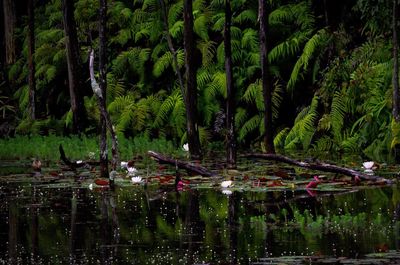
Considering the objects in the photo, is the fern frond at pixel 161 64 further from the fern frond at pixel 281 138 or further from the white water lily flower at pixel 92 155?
the white water lily flower at pixel 92 155

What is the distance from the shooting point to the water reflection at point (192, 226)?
24.6 ft

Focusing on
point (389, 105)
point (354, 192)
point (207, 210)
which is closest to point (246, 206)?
point (207, 210)

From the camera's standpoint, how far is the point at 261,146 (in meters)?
22.5

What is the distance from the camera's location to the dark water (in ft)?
24.6

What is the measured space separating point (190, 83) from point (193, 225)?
1128 cm

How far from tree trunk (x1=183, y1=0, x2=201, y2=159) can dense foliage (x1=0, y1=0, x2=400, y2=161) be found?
205 centimetres

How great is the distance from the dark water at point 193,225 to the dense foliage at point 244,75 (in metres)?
6.36

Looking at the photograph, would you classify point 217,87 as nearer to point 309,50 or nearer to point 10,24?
point 309,50

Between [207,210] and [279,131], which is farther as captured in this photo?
[279,131]

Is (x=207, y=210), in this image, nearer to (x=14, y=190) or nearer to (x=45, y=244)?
(x=45, y=244)

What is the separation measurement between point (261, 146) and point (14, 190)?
975cm

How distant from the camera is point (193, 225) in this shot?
930cm

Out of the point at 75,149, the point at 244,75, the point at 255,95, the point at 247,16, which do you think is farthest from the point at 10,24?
the point at 75,149

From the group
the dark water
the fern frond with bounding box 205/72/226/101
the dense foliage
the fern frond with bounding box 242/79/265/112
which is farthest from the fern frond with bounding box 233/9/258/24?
the dark water
